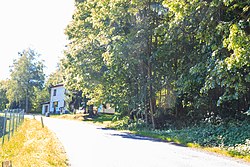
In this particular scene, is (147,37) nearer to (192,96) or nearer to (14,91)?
(192,96)

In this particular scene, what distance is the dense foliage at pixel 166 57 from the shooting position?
436 inches

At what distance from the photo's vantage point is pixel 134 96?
19.8 meters

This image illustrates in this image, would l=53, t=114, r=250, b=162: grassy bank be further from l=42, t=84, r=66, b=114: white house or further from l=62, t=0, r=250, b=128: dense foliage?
l=42, t=84, r=66, b=114: white house

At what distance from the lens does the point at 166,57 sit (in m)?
17.4

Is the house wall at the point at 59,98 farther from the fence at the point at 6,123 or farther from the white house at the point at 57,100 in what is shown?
the fence at the point at 6,123

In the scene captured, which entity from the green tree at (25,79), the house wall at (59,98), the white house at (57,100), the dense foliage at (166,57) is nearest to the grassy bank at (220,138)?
the dense foliage at (166,57)

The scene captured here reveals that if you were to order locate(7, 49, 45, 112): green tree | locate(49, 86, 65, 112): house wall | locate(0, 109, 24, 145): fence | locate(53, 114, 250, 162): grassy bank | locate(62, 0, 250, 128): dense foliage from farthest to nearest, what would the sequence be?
locate(7, 49, 45, 112): green tree → locate(49, 86, 65, 112): house wall → locate(0, 109, 24, 145): fence → locate(62, 0, 250, 128): dense foliage → locate(53, 114, 250, 162): grassy bank

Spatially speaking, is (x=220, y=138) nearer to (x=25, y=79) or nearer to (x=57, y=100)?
(x=57, y=100)

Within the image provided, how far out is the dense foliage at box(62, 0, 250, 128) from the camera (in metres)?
11.1

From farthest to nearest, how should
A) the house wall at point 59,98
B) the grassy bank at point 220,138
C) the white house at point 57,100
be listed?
1. the house wall at point 59,98
2. the white house at point 57,100
3. the grassy bank at point 220,138

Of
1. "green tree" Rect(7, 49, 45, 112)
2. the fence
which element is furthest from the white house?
the fence

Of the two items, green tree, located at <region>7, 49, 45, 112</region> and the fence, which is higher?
green tree, located at <region>7, 49, 45, 112</region>

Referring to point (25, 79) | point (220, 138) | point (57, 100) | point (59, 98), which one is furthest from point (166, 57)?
point (25, 79)

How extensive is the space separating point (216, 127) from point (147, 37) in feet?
24.3
